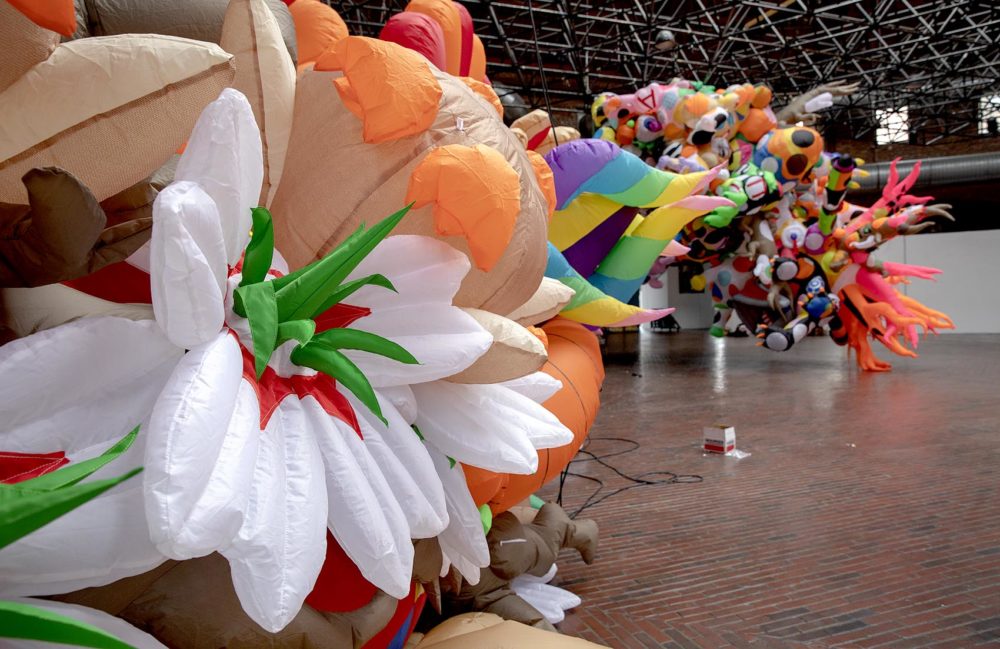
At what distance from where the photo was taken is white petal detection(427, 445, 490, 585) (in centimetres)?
132

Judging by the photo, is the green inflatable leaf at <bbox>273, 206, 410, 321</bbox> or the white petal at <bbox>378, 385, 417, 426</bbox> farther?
the white petal at <bbox>378, 385, 417, 426</bbox>

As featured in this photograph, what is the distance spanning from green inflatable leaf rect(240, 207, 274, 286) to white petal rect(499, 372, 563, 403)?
23.9 inches

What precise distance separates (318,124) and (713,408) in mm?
6081

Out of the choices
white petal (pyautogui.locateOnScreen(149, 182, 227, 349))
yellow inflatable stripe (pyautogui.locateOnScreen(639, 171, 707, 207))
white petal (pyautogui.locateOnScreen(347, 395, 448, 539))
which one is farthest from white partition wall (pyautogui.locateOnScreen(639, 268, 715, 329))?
white petal (pyautogui.locateOnScreen(149, 182, 227, 349))

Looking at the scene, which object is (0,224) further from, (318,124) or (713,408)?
(713,408)

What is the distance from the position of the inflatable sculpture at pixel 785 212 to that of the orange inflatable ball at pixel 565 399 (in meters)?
5.98

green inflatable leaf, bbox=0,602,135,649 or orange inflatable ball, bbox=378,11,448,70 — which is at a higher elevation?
orange inflatable ball, bbox=378,11,448,70

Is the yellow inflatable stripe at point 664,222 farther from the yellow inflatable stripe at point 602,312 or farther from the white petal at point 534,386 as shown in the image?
the white petal at point 534,386

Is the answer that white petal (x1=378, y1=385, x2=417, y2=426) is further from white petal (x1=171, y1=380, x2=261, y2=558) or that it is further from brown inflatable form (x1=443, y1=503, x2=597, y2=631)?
brown inflatable form (x1=443, y1=503, x2=597, y2=631)

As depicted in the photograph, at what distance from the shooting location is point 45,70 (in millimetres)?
860

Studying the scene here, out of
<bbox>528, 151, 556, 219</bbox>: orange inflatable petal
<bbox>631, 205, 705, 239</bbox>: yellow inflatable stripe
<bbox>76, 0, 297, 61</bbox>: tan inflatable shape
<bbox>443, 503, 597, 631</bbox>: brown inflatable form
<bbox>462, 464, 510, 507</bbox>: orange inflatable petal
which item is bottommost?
<bbox>443, 503, 597, 631</bbox>: brown inflatable form

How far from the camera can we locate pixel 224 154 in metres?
0.91

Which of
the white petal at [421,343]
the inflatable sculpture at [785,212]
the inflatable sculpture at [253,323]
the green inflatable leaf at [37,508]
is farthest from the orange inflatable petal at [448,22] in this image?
the inflatable sculpture at [785,212]

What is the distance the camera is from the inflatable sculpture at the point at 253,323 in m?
0.80
